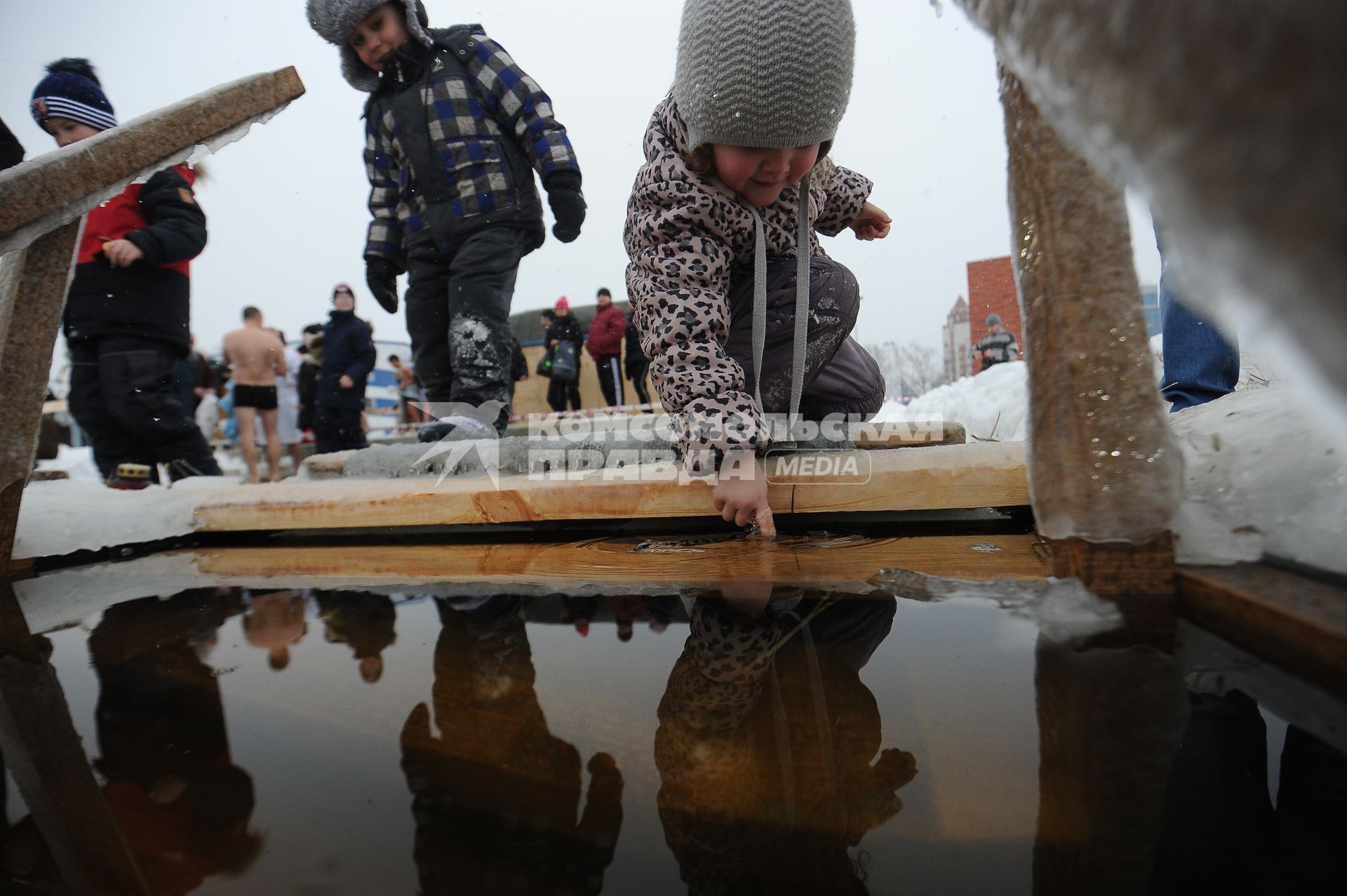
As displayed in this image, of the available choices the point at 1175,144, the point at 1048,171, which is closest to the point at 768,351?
the point at 1048,171

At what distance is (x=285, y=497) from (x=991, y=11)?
1736 millimetres

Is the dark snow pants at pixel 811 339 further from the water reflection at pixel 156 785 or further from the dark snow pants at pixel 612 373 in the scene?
the dark snow pants at pixel 612 373

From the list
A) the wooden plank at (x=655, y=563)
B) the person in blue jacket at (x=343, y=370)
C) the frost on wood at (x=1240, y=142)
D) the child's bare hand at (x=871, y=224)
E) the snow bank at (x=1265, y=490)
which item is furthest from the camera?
the person in blue jacket at (x=343, y=370)

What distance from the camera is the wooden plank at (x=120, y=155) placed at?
1.12 meters

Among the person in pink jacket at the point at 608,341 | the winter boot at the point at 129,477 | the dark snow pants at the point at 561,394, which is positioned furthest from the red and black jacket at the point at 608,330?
the winter boot at the point at 129,477

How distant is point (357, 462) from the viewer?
1.92 meters

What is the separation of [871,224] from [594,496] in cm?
113

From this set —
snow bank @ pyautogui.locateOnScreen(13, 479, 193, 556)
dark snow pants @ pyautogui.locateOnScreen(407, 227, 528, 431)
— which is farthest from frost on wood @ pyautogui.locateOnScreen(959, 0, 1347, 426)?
dark snow pants @ pyautogui.locateOnScreen(407, 227, 528, 431)

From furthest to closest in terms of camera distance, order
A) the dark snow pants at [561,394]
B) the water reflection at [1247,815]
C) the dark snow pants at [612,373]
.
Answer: the dark snow pants at [561,394], the dark snow pants at [612,373], the water reflection at [1247,815]

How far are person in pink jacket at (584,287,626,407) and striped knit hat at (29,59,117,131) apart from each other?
4.76 metres

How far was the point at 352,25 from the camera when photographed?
2180mm

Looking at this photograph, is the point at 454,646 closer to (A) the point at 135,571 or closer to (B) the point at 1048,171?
(B) the point at 1048,171

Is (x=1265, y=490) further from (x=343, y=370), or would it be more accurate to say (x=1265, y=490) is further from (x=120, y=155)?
(x=343, y=370)

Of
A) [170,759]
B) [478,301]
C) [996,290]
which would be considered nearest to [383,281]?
[478,301]
